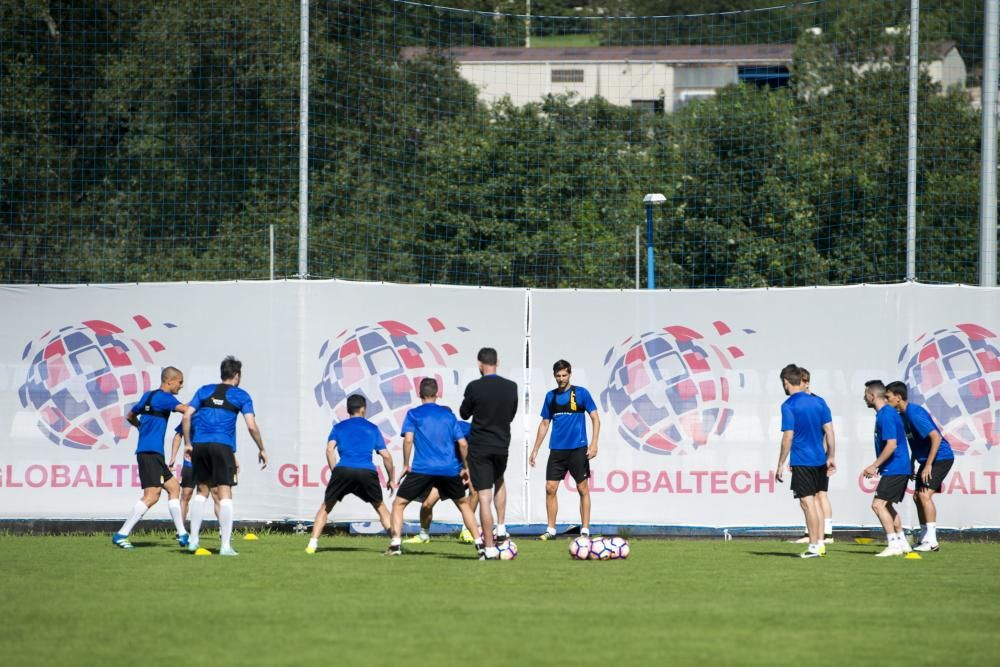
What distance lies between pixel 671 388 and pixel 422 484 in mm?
4061

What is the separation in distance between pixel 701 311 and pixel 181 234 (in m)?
18.0

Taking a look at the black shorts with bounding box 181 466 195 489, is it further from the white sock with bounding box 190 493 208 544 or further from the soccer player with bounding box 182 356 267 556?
the soccer player with bounding box 182 356 267 556

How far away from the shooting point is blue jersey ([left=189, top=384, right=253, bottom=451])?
14195mm

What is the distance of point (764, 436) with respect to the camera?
16.8 m

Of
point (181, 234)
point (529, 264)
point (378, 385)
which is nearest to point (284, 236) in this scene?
point (181, 234)

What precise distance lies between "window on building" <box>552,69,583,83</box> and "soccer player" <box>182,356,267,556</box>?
85.7 ft

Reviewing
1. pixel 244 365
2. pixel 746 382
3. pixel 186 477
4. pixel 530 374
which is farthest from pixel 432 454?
pixel 746 382

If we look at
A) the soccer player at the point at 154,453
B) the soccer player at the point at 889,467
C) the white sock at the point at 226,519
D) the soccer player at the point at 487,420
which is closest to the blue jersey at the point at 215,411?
the white sock at the point at 226,519

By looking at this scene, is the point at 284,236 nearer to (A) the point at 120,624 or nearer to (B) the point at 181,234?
(B) the point at 181,234

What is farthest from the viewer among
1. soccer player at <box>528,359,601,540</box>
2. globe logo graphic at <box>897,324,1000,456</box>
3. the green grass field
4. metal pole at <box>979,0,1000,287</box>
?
metal pole at <box>979,0,1000,287</box>

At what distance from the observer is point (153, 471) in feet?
49.4

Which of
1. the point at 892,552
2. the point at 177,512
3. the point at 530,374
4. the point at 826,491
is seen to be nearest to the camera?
the point at 892,552

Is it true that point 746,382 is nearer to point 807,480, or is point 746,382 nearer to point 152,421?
point 807,480

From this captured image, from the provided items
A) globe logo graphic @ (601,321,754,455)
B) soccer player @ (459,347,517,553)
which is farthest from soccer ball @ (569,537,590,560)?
globe logo graphic @ (601,321,754,455)
